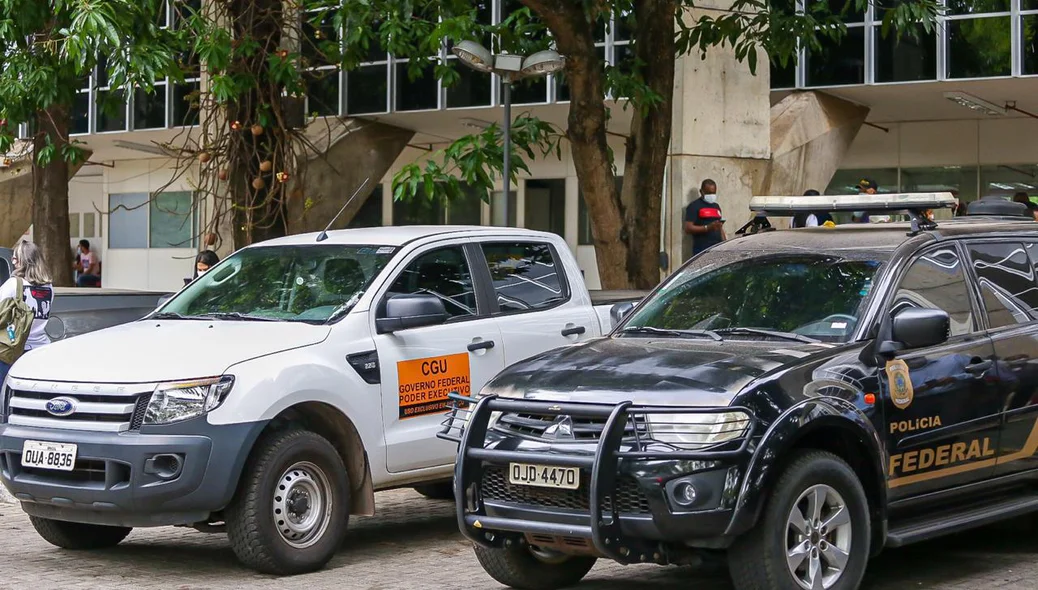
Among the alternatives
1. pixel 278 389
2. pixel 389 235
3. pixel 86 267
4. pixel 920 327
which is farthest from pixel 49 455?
pixel 86 267

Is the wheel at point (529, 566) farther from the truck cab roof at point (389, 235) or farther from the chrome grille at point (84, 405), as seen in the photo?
the truck cab roof at point (389, 235)

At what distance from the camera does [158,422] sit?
23.9 ft

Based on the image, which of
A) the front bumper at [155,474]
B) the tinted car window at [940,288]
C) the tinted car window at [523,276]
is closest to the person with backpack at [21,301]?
the front bumper at [155,474]

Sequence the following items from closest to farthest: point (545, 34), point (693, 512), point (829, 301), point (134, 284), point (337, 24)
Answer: point (693, 512) < point (829, 301) < point (337, 24) < point (545, 34) < point (134, 284)

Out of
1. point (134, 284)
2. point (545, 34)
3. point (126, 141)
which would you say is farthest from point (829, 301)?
point (134, 284)

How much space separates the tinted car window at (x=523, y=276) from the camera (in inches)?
362

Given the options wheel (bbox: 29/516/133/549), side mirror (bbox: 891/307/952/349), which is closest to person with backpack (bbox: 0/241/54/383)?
wheel (bbox: 29/516/133/549)

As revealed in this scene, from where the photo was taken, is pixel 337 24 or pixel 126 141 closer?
pixel 337 24

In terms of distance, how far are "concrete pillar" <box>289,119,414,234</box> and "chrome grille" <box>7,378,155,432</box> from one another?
53.7 ft

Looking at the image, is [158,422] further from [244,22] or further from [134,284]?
[134,284]

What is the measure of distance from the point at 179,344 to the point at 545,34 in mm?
8692

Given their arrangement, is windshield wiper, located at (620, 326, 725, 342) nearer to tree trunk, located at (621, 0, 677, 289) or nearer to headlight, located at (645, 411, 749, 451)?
headlight, located at (645, 411, 749, 451)

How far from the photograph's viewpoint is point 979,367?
7164 mm

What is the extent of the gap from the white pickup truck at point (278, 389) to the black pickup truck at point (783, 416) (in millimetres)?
832
